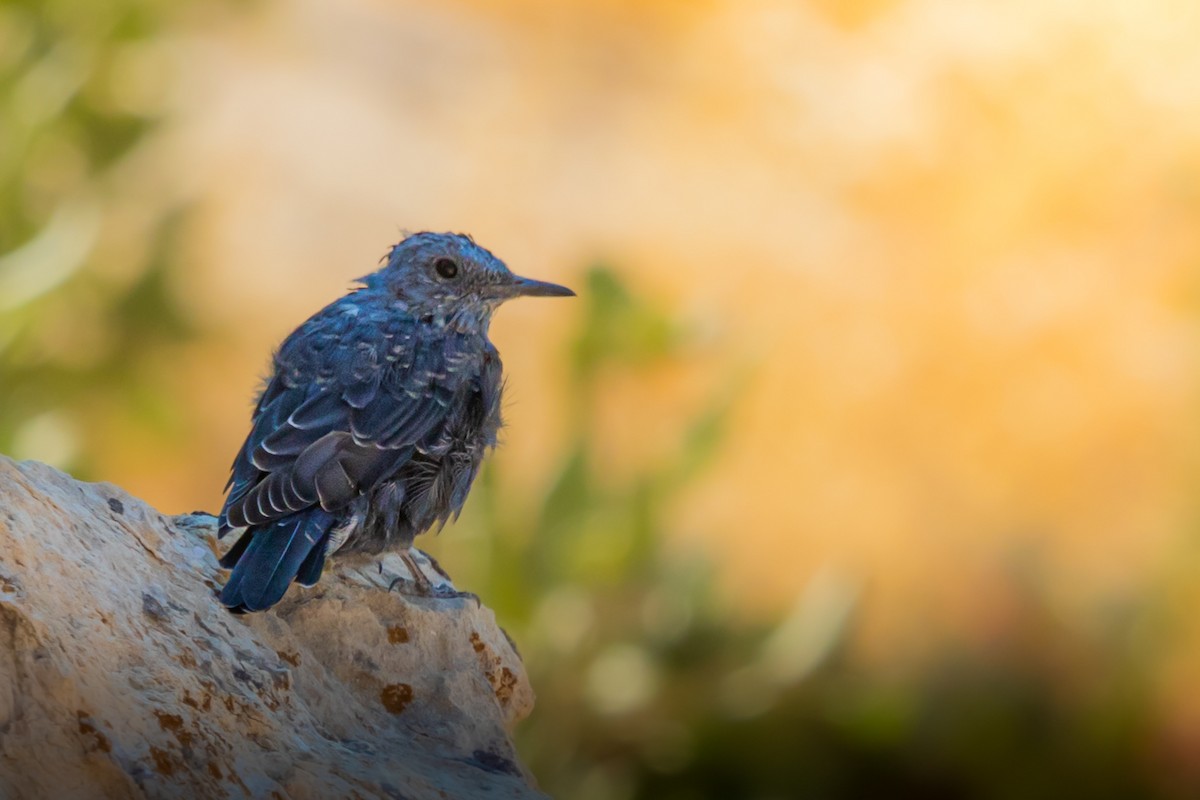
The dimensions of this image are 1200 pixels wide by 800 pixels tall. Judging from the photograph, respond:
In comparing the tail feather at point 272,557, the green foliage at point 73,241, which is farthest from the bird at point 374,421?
the green foliage at point 73,241

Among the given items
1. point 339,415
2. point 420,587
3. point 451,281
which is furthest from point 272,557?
point 451,281

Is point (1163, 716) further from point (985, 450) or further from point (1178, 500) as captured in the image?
point (985, 450)

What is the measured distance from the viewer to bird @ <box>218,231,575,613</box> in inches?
141

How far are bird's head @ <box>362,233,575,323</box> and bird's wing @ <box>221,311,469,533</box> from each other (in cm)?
12

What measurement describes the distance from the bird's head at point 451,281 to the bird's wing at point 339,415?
0.12m

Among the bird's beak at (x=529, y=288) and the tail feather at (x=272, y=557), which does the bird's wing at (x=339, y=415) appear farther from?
the bird's beak at (x=529, y=288)

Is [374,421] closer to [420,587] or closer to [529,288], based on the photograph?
→ [420,587]

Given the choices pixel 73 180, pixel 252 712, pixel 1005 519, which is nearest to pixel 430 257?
pixel 252 712

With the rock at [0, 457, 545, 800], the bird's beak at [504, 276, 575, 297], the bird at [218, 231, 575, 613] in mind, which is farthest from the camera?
the bird's beak at [504, 276, 575, 297]

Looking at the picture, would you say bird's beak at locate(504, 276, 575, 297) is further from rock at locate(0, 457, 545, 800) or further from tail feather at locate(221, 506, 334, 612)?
tail feather at locate(221, 506, 334, 612)

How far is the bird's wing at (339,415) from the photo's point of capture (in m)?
3.63

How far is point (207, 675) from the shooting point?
3.18 meters

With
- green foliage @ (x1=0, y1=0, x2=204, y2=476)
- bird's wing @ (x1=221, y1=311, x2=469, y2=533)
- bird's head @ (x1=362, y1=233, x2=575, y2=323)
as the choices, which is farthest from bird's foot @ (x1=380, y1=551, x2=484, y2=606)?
green foliage @ (x1=0, y1=0, x2=204, y2=476)

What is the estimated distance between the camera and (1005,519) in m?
9.08
